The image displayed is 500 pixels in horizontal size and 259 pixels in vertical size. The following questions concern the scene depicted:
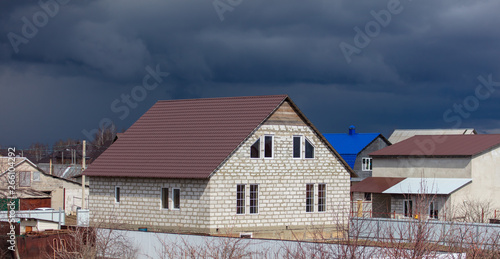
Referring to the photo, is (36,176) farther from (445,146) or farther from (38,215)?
(445,146)

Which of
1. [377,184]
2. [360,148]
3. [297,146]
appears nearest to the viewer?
[297,146]

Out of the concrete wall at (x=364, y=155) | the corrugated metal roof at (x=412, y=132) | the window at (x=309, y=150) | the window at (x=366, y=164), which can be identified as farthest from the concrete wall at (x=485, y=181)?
the corrugated metal roof at (x=412, y=132)

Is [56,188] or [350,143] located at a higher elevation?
[350,143]

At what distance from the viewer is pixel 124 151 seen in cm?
4259

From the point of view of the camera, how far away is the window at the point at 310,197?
133 ft

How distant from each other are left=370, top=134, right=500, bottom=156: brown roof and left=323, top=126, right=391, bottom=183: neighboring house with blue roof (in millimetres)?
13524

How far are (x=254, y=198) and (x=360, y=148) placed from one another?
42.5 meters

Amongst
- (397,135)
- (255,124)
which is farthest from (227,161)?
(397,135)

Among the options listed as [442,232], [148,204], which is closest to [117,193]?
[148,204]

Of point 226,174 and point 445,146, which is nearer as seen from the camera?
point 226,174

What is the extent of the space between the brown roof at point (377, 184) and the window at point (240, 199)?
67.2 feet

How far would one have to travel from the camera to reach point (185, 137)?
1618 inches

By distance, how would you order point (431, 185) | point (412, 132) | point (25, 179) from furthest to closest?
point (412, 132), point (25, 179), point (431, 185)

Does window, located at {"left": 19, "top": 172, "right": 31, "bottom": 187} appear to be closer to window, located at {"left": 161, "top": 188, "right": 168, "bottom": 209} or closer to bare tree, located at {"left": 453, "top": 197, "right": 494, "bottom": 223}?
window, located at {"left": 161, "top": 188, "right": 168, "bottom": 209}
